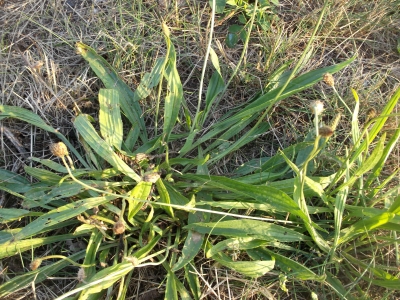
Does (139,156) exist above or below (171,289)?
above

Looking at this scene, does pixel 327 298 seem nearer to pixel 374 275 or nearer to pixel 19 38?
pixel 374 275

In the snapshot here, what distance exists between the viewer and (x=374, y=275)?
55.2 inches

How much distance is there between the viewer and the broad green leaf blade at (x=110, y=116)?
4.92 feet

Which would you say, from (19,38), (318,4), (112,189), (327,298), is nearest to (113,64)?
(19,38)

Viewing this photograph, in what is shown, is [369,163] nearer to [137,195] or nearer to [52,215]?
[137,195]

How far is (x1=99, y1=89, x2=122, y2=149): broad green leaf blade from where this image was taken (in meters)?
1.50

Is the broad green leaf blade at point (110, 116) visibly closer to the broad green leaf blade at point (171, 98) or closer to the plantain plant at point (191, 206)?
the plantain plant at point (191, 206)

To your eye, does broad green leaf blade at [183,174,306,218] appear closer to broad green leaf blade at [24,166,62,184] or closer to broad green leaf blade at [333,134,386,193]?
broad green leaf blade at [333,134,386,193]

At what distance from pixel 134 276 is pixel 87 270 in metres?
0.17

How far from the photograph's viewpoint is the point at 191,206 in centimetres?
133

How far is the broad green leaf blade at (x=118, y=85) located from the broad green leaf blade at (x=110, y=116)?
0.33 feet

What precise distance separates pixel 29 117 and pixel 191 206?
0.76 metres

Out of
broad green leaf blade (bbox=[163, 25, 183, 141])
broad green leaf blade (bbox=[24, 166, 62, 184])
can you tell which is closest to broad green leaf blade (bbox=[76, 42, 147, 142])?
broad green leaf blade (bbox=[163, 25, 183, 141])

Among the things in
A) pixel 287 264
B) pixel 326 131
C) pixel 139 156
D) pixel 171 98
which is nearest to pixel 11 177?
pixel 139 156
